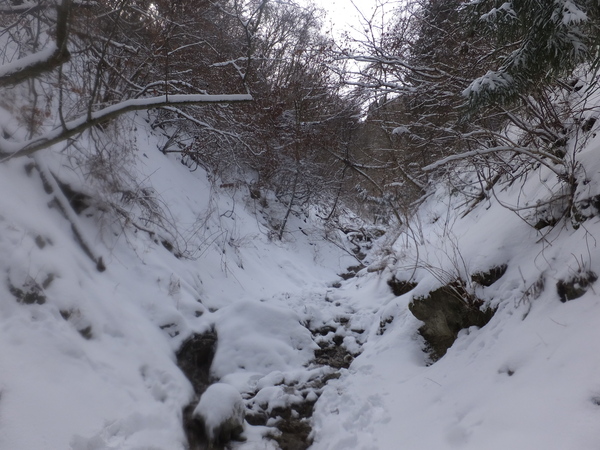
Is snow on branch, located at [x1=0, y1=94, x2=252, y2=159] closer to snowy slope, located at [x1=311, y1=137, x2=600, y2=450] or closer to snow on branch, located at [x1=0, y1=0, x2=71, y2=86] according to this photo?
snow on branch, located at [x1=0, y1=0, x2=71, y2=86]

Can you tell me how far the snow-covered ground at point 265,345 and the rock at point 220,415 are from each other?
0.18 meters

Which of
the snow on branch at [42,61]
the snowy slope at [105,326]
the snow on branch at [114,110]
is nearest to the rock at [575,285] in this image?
the snowy slope at [105,326]

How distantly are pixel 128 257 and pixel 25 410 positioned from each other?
Answer: 2427mm

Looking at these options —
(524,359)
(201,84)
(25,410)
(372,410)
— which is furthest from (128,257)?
(524,359)

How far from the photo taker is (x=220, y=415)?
3287 millimetres

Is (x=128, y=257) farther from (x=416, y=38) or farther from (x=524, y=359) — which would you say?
(x=416, y=38)

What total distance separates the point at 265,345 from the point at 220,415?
164cm

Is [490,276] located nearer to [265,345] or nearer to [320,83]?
[265,345]

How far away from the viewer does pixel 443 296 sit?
→ 4180 mm

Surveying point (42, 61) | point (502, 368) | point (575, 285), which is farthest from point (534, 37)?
point (42, 61)

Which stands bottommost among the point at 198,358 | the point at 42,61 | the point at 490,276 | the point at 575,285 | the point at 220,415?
the point at 575,285

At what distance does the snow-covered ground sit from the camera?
2.37m

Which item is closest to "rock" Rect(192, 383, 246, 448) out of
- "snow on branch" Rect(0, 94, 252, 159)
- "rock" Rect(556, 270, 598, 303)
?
"snow on branch" Rect(0, 94, 252, 159)

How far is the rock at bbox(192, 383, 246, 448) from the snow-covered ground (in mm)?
178
